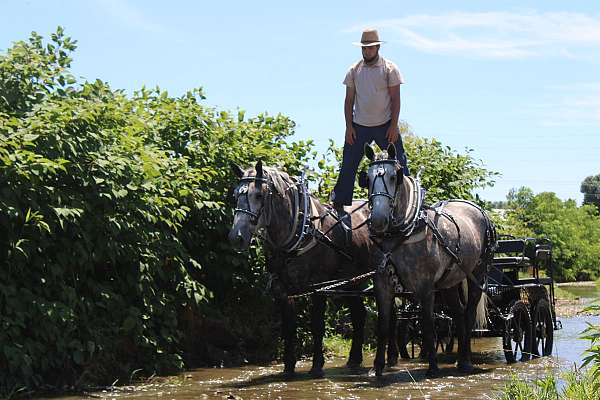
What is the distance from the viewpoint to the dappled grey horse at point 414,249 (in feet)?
32.8

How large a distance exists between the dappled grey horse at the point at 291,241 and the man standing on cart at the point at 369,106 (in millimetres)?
406

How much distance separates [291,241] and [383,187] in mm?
1324

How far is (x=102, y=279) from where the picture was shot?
35.1 ft

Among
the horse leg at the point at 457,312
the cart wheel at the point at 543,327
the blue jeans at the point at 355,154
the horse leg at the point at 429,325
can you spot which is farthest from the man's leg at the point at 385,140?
the cart wheel at the point at 543,327

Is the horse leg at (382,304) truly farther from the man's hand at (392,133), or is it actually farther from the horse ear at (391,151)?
the man's hand at (392,133)

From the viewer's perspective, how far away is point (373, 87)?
11148 mm

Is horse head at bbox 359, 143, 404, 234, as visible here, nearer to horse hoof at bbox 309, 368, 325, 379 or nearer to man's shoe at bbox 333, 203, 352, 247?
man's shoe at bbox 333, 203, 352, 247

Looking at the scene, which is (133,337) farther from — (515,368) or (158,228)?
(515,368)

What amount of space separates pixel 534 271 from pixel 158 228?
5727 mm

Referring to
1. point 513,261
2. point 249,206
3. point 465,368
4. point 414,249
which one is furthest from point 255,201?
A: point 513,261

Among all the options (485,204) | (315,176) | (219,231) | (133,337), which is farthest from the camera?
(485,204)

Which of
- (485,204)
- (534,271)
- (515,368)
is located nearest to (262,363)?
(515,368)

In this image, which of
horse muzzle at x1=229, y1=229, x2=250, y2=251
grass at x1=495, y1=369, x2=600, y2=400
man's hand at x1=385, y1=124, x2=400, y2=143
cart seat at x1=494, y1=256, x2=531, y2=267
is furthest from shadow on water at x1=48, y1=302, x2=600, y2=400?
man's hand at x1=385, y1=124, x2=400, y2=143

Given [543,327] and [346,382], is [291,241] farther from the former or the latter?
[543,327]
